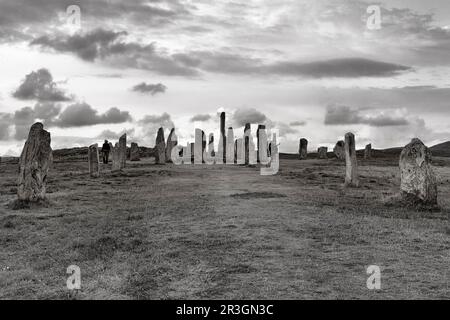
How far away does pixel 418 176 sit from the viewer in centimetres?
2144

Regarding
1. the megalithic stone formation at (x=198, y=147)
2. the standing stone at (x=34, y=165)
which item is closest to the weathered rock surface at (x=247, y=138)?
the megalithic stone formation at (x=198, y=147)

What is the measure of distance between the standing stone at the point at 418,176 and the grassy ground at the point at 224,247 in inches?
32.8

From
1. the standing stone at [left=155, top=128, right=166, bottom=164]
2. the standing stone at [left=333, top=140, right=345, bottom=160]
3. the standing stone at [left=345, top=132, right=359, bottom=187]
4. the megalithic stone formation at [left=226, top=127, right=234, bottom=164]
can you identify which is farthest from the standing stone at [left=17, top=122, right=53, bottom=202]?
the standing stone at [left=333, top=140, right=345, bottom=160]

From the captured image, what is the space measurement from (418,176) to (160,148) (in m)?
35.2

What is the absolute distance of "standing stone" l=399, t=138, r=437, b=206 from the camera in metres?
21.2

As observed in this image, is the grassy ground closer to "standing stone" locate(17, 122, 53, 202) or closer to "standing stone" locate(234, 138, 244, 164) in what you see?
"standing stone" locate(17, 122, 53, 202)

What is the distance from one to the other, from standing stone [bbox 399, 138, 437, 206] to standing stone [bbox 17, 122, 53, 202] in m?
15.7

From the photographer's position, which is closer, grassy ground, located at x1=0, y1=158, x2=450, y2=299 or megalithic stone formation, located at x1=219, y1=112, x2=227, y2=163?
grassy ground, located at x1=0, y1=158, x2=450, y2=299

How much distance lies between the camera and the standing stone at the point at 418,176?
21.2m
